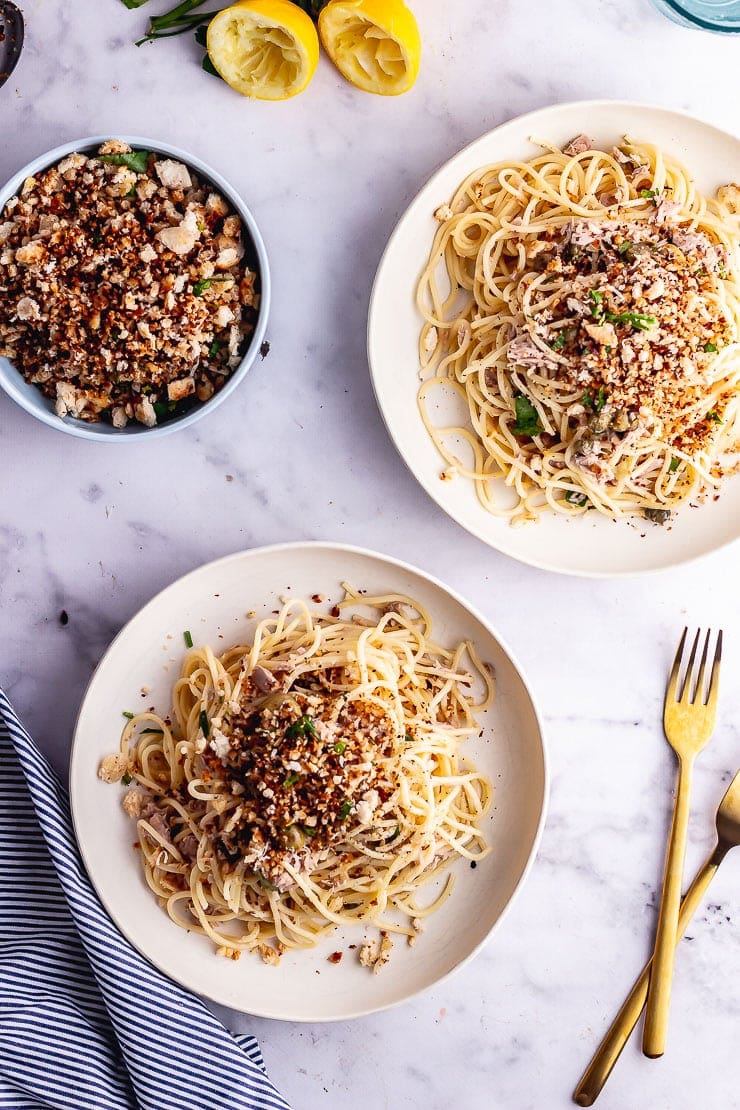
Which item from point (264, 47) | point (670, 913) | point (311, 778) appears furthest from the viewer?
point (670, 913)

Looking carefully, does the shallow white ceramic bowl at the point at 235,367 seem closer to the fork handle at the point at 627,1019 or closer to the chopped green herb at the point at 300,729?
the chopped green herb at the point at 300,729

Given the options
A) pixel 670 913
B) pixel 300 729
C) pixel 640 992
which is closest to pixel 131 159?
pixel 300 729

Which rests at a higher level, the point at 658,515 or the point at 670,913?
the point at 658,515

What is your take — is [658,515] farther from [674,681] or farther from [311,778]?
[311,778]

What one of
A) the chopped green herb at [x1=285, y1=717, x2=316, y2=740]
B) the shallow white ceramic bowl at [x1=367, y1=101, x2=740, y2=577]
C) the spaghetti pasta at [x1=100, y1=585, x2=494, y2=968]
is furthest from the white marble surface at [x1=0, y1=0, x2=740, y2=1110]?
the chopped green herb at [x1=285, y1=717, x2=316, y2=740]

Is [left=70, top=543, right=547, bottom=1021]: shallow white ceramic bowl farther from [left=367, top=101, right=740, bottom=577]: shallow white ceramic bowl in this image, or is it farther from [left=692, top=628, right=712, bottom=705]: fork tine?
[left=692, top=628, right=712, bottom=705]: fork tine

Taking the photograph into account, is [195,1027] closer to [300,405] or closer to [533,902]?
[533,902]

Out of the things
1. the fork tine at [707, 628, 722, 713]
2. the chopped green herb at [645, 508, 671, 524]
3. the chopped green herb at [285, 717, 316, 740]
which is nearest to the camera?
the chopped green herb at [285, 717, 316, 740]
